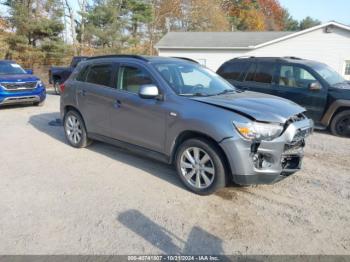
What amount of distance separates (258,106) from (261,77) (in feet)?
15.0

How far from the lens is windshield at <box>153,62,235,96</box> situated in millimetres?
4734

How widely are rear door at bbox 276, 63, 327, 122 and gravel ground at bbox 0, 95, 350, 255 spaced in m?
2.31

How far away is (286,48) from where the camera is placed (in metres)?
20.9

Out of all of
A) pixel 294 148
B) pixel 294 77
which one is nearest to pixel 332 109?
pixel 294 77

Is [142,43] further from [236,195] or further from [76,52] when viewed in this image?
[236,195]

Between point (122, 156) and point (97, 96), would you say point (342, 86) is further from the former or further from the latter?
point (97, 96)

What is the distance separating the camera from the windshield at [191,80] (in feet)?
15.5

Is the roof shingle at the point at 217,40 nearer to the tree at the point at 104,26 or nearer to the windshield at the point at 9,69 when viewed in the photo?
the tree at the point at 104,26

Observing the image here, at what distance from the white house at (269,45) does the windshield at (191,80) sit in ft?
56.1

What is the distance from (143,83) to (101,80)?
1173 mm

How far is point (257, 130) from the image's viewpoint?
387cm

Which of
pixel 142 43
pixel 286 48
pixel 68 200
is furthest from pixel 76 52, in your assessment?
pixel 68 200

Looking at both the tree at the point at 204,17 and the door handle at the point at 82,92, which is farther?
the tree at the point at 204,17

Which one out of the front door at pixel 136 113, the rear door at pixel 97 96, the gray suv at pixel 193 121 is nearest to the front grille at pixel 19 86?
the rear door at pixel 97 96
